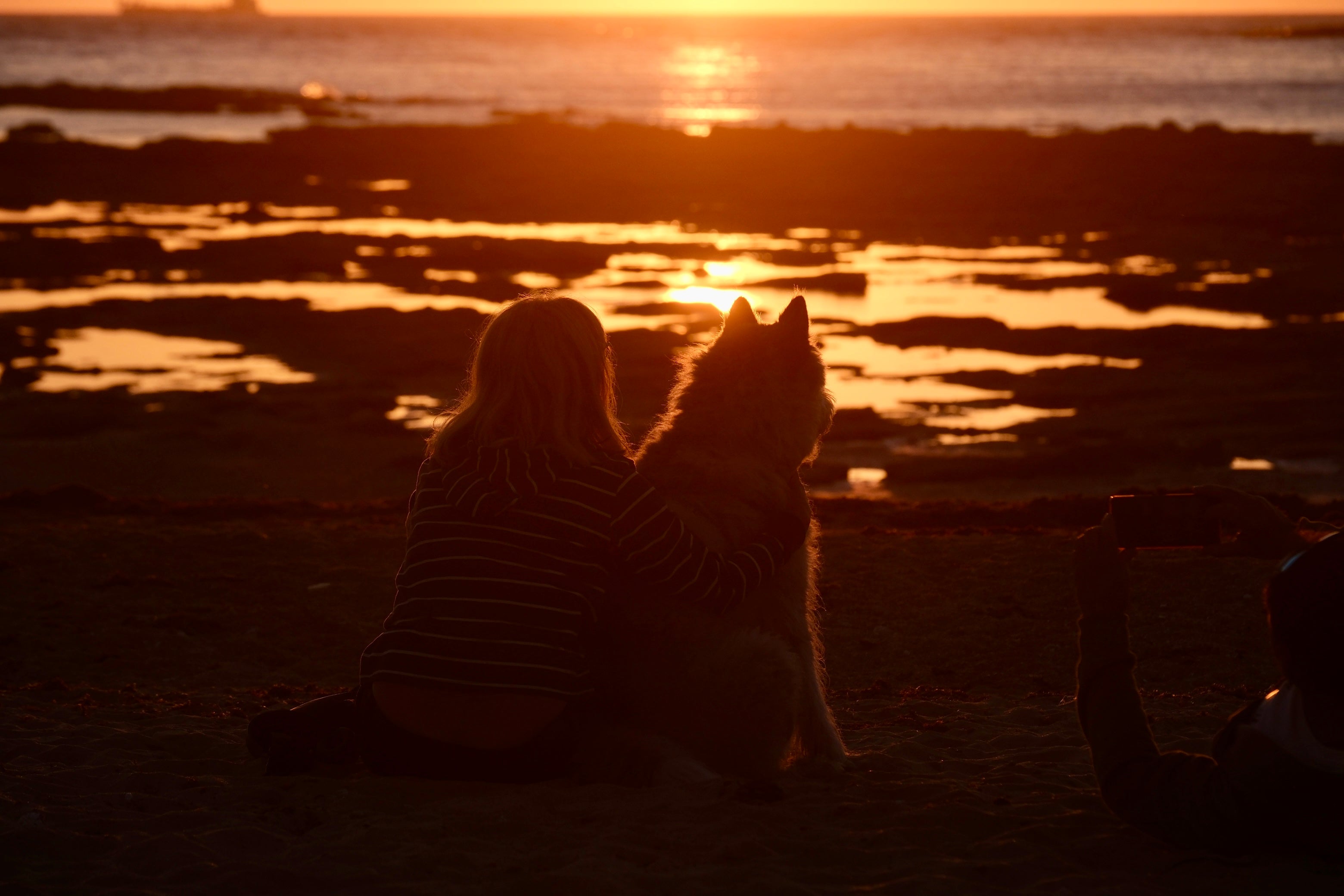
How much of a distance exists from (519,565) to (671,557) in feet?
1.73

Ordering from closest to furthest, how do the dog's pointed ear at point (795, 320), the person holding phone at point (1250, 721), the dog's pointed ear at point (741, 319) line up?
the person holding phone at point (1250, 721)
the dog's pointed ear at point (795, 320)
the dog's pointed ear at point (741, 319)

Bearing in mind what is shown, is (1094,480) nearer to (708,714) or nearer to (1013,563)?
(1013,563)

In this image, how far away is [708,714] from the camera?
181 inches

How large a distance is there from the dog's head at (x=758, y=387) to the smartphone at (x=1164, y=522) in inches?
55.6

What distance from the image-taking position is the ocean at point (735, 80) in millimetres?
60719

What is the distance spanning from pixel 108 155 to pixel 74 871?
41555mm

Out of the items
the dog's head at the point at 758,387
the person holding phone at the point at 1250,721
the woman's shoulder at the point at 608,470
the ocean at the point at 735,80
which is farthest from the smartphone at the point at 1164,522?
the ocean at the point at 735,80

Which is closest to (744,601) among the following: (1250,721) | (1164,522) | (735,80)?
(1164,522)

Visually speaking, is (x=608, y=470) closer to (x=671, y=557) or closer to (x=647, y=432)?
(x=671, y=557)

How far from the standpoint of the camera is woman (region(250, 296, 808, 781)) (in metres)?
4.23

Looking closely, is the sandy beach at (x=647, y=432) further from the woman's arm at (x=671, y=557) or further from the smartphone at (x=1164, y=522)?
the smartphone at (x=1164, y=522)

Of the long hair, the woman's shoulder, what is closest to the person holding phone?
the woman's shoulder

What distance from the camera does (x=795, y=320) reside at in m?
4.87

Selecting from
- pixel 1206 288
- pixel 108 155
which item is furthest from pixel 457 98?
pixel 1206 288
